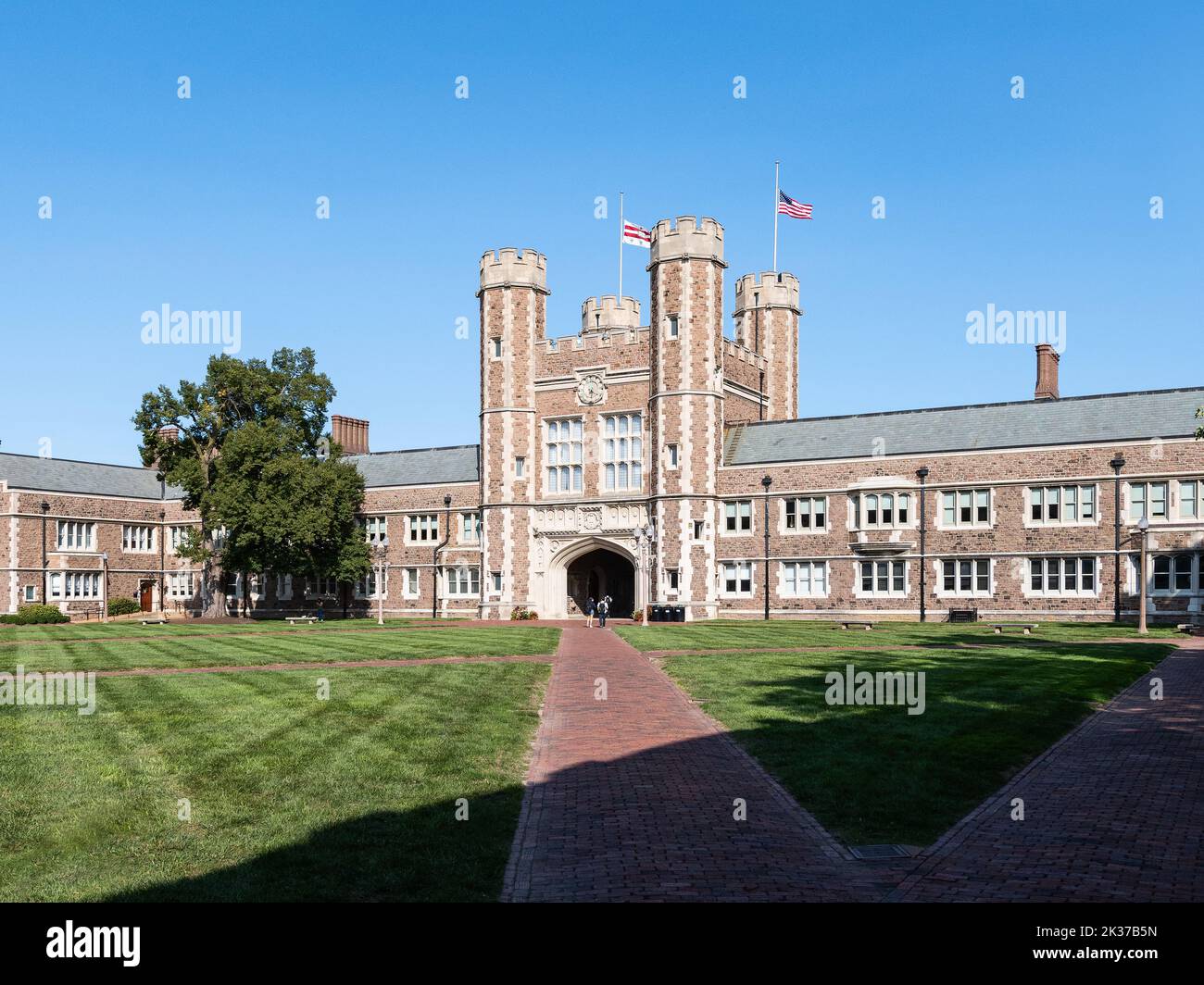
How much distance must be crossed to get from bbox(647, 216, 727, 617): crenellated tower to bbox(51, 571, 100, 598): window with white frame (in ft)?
111

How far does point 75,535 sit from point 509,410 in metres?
27.1

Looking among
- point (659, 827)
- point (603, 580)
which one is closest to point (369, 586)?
point (603, 580)

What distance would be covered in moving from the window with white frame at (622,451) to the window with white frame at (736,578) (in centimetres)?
563

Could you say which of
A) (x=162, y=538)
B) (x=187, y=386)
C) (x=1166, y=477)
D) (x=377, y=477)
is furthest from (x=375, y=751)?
(x=162, y=538)

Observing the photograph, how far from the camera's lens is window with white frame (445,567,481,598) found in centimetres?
5784

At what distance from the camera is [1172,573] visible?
4103 centimetres

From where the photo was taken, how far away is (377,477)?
6384 centimetres

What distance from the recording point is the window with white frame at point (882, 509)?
153 ft

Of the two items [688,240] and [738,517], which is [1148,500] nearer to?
[738,517]

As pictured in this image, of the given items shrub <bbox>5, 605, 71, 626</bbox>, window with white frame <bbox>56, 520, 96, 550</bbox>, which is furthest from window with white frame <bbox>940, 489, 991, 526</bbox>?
window with white frame <bbox>56, 520, 96, 550</bbox>

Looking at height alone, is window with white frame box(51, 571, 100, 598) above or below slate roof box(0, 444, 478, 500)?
below

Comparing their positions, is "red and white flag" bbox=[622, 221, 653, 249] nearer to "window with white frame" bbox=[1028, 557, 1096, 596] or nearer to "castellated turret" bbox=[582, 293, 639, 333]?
"castellated turret" bbox=[582, 293, 639, 333]

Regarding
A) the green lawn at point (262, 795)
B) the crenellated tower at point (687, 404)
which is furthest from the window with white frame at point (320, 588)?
the green lawn at point (262, 795)
